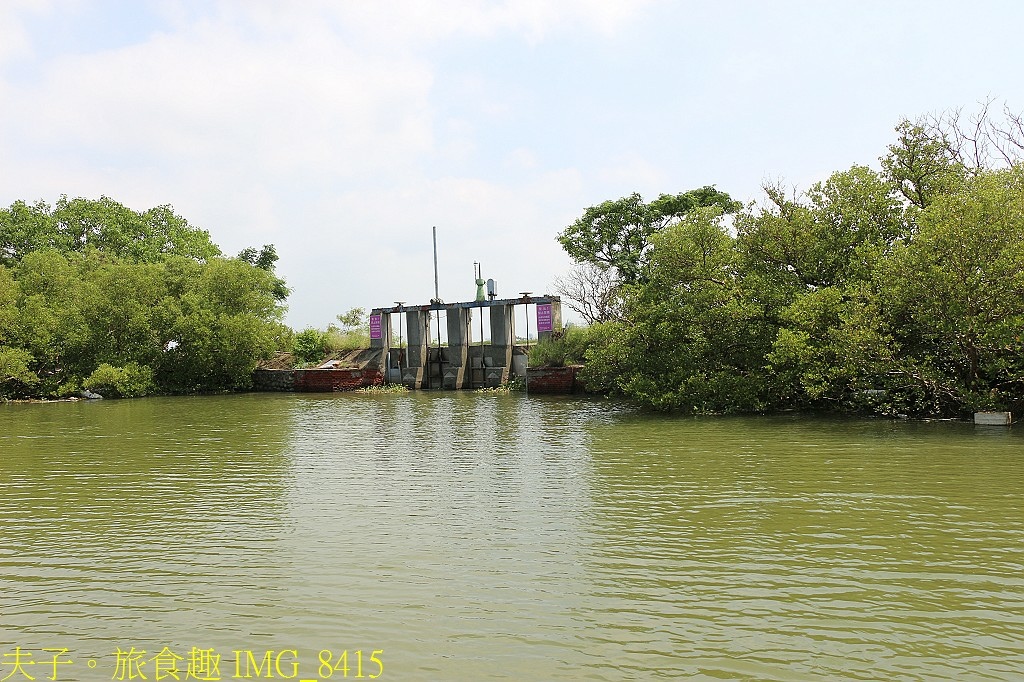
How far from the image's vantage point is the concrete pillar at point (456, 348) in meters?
35.0

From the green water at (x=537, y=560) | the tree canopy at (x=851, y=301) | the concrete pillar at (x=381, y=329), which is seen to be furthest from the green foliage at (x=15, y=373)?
the tree canopy at (x=851, y=301)

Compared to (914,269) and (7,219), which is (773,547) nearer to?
(914,269)

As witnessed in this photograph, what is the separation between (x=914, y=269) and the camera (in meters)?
16.0

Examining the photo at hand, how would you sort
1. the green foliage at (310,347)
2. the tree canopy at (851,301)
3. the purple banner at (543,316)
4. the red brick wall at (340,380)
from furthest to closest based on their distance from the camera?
the green foliage at (310,347) → the red brick wall at (340,380) → the purple banner at (543,316) → the tree canopy at (851,301)

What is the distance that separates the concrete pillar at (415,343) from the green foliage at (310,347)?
6.30 metres

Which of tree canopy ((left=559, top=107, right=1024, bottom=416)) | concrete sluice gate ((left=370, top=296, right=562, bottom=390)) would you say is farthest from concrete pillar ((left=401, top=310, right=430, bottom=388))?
tree canopy ((left=559, top=107, right=1024, bottom=416))

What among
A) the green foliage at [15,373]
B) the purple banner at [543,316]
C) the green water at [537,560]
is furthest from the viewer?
the purple banner at [543,316]

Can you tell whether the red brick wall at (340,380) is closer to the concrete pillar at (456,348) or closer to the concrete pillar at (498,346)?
the concrete pillar at (456,348)

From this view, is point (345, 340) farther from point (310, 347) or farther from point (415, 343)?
point (415, 343)

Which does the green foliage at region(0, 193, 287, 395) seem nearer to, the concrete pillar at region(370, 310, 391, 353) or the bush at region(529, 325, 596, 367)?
the concrete pillar at region(370, 310, 391, 353)

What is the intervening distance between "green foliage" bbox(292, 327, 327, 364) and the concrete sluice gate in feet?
14.8

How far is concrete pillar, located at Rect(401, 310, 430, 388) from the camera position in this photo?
36.1 meters

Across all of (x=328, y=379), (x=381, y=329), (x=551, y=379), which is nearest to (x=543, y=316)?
(x=551, y=379)

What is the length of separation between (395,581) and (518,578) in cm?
104
